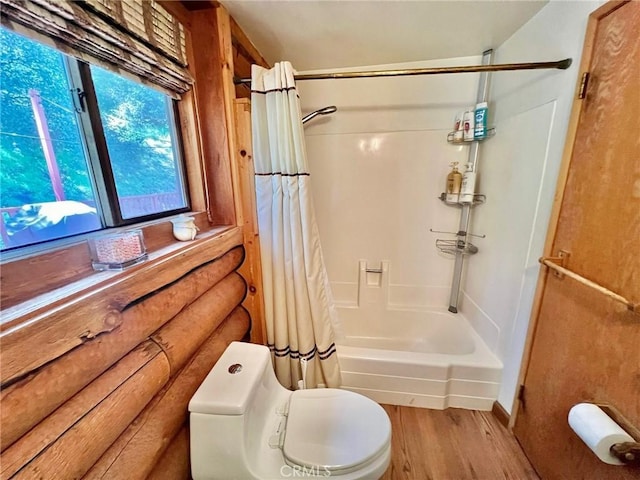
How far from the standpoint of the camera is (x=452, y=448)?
1380mm

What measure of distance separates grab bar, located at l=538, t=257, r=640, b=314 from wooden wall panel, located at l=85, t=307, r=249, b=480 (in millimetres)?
1527

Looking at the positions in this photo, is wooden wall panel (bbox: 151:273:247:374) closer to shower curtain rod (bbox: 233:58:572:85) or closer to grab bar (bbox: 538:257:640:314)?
shower curtain rod (bbox: 233:58:572:85)

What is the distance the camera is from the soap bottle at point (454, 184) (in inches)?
73.0

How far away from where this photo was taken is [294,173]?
1352 mm

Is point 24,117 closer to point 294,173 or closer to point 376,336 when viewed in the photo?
point 294,173

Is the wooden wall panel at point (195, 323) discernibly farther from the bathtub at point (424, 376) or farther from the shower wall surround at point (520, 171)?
the shower wall surround at point (520, 171)

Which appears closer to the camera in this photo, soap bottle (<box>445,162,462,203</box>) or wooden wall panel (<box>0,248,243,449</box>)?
wooden wall panel (<box>0,248,243,449</box>)

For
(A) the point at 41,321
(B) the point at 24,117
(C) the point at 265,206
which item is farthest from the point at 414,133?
(A) the point at 41,321

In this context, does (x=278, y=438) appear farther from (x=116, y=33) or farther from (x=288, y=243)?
(x=116, y=33)

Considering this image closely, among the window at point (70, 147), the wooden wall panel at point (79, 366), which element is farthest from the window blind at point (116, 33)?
the wooden wall panel at point (79, 366)

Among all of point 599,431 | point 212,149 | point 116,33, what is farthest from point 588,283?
point 116,33

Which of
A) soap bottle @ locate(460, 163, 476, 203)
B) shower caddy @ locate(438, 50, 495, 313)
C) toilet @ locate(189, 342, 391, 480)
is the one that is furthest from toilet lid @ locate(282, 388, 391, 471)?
soap bottle @ locate(460, 163, 476, 203)

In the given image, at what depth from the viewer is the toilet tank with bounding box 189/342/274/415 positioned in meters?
0.88

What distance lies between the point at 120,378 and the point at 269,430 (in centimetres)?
67
